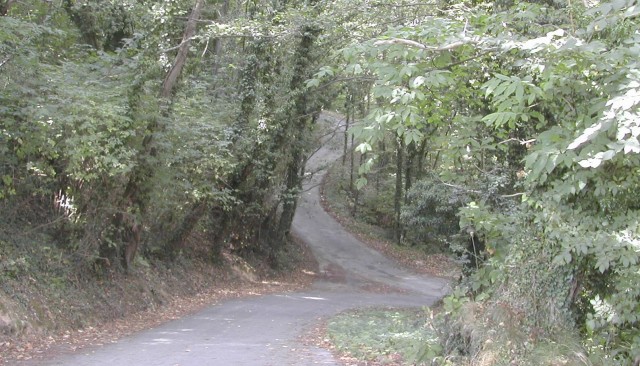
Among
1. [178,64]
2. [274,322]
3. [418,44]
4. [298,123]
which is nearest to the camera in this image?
[418,44]

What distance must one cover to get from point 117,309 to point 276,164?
10.3 m

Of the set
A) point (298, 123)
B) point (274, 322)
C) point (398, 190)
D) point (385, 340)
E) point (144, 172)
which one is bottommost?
point (274, 322)

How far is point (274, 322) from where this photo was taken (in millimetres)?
15594

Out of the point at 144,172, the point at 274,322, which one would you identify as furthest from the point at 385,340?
the point at 144,172

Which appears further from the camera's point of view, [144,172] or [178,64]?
[178,64]

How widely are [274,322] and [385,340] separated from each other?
4486 millimetres

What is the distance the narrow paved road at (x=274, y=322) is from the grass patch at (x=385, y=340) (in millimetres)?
629

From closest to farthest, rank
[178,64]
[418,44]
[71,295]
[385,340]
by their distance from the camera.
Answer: [418,44] → [385,340] → [71,295] → [178,64]

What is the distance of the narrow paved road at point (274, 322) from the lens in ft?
34.6

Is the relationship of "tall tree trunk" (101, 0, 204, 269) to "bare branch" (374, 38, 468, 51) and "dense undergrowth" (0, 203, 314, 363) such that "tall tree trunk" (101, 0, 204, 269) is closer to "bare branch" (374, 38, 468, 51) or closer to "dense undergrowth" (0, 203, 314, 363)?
"dense undergrowth" (0, 203, 314, 363)

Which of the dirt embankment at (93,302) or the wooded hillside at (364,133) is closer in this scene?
the wooded hillside at (364,133)

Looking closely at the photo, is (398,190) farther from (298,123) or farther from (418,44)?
(418,44)

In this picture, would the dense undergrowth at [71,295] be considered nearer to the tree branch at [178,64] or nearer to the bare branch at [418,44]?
the tree branch at [178,64]

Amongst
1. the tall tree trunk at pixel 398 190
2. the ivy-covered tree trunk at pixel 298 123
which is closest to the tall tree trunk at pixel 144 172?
the ivy-covered tree trunk at pixel 298 123
